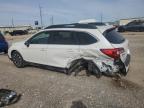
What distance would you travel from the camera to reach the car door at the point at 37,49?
8.98 m

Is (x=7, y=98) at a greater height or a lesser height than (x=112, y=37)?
lesser

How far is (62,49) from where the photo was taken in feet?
27.2

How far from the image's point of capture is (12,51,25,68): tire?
10008mm

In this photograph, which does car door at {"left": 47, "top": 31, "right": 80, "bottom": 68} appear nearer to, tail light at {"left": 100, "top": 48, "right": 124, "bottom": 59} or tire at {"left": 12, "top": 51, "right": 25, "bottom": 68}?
tail light at {"left": 100, "top": 48, "right": 124, "bottom": 59}

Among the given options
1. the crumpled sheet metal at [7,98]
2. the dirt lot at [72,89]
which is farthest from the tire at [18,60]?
the crumpled sheet metal at [7,98]

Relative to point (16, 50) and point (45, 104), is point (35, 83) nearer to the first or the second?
point (45, 104)

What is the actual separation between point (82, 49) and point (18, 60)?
3.46 m

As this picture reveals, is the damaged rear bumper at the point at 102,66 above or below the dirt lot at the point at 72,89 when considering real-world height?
above

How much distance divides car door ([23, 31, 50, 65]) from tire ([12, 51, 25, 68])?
1.12 feet

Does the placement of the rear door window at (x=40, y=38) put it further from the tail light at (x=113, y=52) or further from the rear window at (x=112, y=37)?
the tail light at (x=113, y=52)

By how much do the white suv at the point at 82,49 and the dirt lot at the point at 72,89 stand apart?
0.40 m

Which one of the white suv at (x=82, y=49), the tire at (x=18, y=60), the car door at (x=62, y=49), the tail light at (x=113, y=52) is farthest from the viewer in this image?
the tire at (x=18, y=60)

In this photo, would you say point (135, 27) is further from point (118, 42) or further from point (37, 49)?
point (118, 42)

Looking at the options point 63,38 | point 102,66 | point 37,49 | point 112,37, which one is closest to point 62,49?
point 63,38
